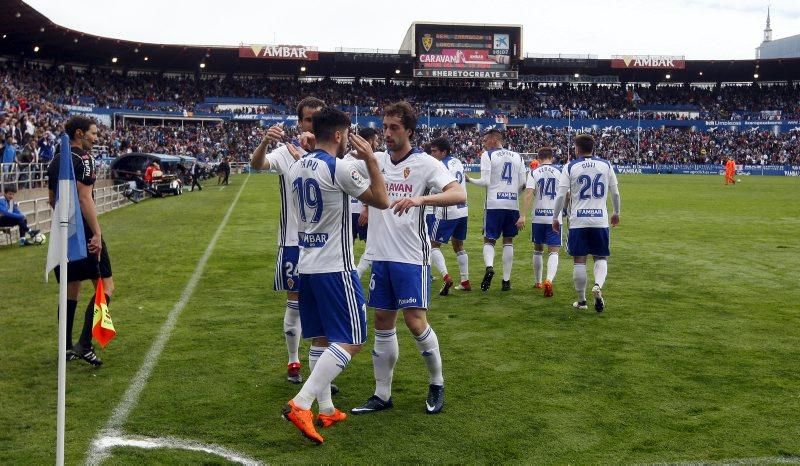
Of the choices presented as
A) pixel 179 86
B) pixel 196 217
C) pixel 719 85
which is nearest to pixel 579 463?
pixel 196 217

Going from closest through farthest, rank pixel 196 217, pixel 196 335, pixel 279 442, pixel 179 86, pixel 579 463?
pixel 579 463 → pixel 279 442 → pixel 196 335 → pixel 196 217 → pixel 179 86

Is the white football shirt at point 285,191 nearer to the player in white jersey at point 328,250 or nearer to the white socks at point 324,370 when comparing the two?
the player in white jersey at point 328,250

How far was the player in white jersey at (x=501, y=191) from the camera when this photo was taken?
10.7 m

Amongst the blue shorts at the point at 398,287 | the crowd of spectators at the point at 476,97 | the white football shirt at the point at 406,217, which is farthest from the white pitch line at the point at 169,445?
the crowd of spectators at the point at 476,97

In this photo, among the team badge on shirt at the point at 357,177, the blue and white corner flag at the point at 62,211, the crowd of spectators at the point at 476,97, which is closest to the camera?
the blue and white corner flag at the point at 62,211

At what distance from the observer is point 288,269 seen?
6066mm

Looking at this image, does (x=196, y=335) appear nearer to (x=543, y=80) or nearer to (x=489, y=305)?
(x=489, y=305)

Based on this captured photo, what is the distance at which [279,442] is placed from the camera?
4965mm

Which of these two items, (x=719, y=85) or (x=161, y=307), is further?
(x=719, y=85)

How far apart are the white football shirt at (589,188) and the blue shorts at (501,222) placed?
60.5 inches

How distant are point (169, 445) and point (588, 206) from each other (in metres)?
6.08

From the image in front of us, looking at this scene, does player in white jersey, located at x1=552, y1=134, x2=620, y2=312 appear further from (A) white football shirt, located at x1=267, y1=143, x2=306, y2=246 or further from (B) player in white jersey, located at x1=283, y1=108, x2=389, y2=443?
(B) player in white jersey, located at x1=283, y1=108, x2=389, y2=443

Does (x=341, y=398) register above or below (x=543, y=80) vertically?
below

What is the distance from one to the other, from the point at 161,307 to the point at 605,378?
5726 millimetres
